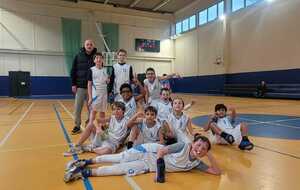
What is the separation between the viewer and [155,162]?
2.49 metres

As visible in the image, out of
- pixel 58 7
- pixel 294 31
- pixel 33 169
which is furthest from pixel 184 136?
pixel 58 7

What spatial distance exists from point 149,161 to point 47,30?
19026 millimetres

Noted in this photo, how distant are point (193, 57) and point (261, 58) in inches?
275

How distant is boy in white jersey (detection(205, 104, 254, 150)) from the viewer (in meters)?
3.34

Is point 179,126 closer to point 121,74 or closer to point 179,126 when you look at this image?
point 179,126

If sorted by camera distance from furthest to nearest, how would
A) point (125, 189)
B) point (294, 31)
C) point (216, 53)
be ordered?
point (216, 53)
point (294, 31)
point (125, 189)

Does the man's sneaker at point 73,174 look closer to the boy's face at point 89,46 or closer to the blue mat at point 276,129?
the boy's face at point 89,46

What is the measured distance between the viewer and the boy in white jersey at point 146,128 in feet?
10.4

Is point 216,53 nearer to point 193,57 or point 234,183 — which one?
point 193,57

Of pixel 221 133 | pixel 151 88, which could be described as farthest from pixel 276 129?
pixel 151 88

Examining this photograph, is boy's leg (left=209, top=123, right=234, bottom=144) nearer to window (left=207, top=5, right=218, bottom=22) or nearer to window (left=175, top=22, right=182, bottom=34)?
window (left=207, top=5, right=218, bottom=22)

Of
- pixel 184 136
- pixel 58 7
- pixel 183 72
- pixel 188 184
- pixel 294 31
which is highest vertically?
pixel 58 7

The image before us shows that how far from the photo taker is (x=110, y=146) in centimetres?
318

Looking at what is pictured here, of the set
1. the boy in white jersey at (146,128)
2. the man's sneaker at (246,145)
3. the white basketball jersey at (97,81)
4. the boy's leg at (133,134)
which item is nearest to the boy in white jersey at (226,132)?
the man's sneaker at (246,145)
